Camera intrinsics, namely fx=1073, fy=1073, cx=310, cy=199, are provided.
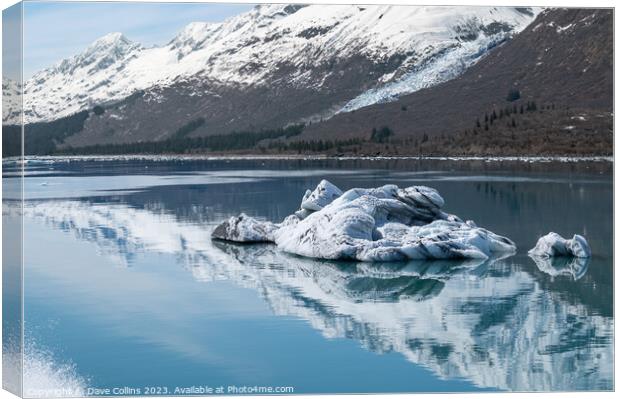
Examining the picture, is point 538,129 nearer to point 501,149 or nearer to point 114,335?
point 501,149

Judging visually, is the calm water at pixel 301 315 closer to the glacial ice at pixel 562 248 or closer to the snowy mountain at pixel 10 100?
the glacial ice at pixel 562 248

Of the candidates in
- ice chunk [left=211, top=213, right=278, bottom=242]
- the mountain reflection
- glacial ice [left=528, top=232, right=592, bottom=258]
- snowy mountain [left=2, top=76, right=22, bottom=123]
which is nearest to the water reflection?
the mountain reflection

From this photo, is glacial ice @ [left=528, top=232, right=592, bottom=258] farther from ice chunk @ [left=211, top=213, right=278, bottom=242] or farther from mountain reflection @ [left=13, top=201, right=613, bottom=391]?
ice chunk @ [left=211, top=213, right=278, bottom=242]

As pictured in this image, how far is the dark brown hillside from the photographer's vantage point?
144 m

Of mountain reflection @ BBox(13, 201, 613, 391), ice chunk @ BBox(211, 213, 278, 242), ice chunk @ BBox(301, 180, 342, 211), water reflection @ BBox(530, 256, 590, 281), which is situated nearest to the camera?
mountain reflection @ BBox(13, 201, 613, 391)

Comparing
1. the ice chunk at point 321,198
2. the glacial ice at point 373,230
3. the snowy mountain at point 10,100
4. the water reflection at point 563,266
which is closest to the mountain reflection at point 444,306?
the water reflection at point 563,266

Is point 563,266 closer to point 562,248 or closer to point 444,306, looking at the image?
point 562,248

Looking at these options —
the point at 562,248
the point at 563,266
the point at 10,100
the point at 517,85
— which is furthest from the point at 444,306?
the point at 517,85

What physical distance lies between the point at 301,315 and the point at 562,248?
32.9ft

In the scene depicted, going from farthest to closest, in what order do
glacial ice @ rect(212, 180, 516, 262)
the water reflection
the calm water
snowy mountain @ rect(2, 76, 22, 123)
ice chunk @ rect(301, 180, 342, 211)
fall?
ice chunk @ rect(301, 180, 342, 211) → glacial ice @ rect(212, 180, 516, 262) → the water reflection → the calm water → snowy mountain @ rect(2, 76, 22, 123)

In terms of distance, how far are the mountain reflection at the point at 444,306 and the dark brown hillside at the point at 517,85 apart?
10212 centimetres

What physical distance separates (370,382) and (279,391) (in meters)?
1.23

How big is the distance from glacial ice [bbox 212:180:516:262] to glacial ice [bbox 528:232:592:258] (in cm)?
86

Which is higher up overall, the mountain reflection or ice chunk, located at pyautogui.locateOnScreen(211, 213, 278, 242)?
ice chunk, located at pyautogui.locateOnScreen(211, 213, 278, 242)
